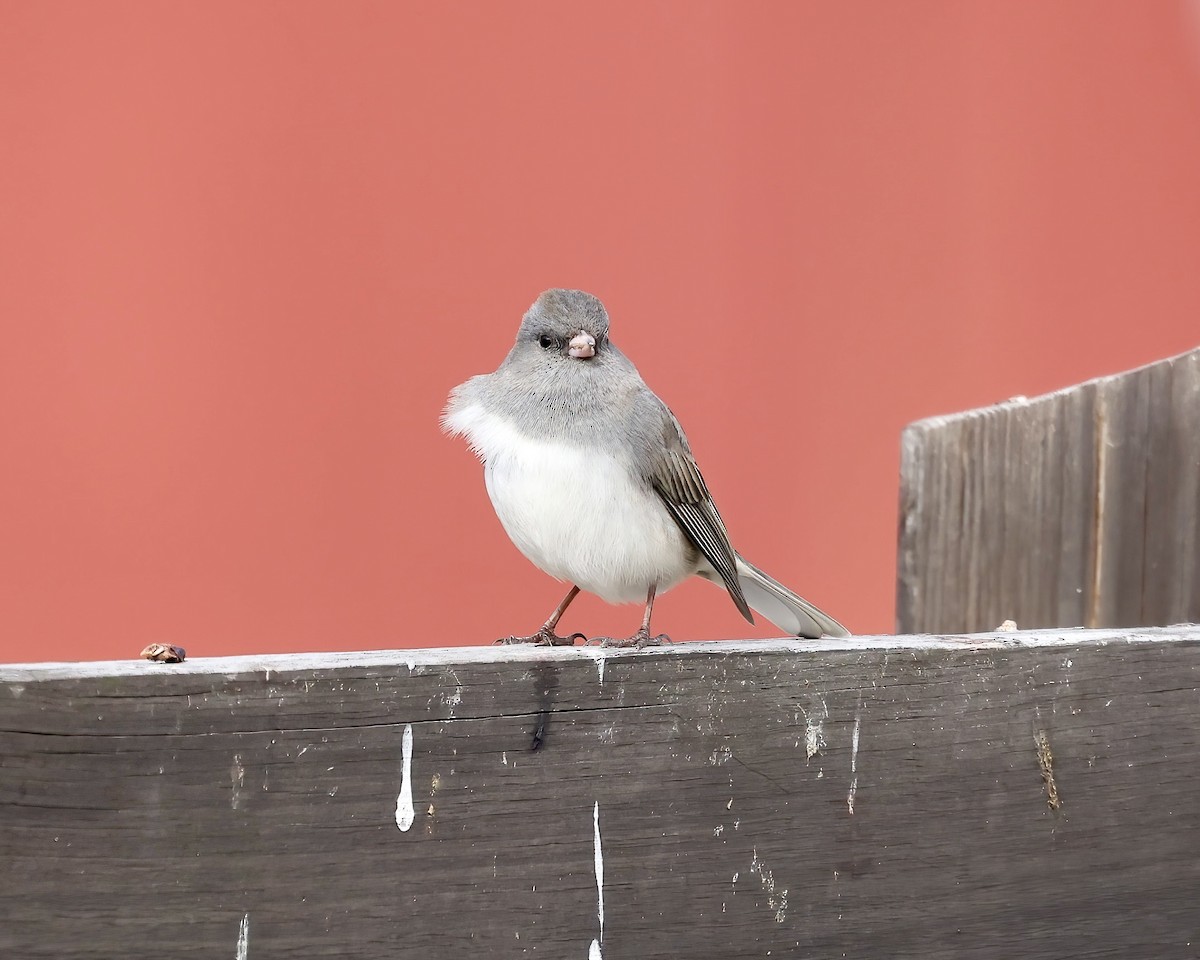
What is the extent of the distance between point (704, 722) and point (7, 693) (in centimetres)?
77

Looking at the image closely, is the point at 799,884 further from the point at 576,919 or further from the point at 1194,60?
the point at 1194,60

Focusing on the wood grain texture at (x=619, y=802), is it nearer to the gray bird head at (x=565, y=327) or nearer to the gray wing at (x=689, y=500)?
the gray wing at (x=689, y=500)

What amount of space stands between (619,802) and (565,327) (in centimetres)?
137

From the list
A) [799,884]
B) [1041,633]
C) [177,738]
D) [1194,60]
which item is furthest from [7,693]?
[1194,60]

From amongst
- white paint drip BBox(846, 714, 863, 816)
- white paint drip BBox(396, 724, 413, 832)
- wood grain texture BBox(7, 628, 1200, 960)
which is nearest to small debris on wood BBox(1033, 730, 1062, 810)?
wood grain texture BBox(7, 628, 1200, 960)

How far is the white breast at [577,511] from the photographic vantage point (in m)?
2.51

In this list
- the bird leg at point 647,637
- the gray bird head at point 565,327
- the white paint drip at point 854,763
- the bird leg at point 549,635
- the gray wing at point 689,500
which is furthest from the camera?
the gray bird head at point 565,327

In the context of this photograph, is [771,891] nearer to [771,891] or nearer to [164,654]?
[771,891]

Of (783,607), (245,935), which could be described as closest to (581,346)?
(783,607)

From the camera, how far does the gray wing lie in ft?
8.46

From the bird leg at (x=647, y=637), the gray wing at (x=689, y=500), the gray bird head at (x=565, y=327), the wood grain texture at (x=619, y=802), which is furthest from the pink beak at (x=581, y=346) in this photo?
the wood grain texture at (x=619, y=802)

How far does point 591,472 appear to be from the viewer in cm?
252

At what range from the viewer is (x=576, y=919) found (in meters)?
1.50

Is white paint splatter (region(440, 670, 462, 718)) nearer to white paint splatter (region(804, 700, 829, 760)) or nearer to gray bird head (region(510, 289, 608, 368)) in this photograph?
white paint splatter (region(804, 700, 829, 760))
